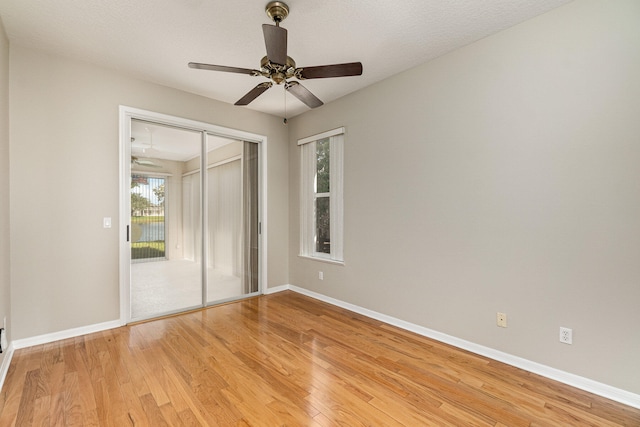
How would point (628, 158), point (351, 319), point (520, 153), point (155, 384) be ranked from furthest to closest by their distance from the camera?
point (351, 319)
point (520, 153)
point (155, 384)
point (628, 158)

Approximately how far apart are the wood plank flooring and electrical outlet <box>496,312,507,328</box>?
32cm

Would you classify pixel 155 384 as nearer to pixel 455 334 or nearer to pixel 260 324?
pixel 260 324

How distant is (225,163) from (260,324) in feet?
7.32

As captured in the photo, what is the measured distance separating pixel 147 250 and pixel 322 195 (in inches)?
91.5

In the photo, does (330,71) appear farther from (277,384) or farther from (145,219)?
(145,219)

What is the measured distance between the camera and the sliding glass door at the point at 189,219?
3.31m

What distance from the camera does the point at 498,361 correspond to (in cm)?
242

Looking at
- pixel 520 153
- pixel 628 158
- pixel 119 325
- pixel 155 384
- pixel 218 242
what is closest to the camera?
pixel 628 158

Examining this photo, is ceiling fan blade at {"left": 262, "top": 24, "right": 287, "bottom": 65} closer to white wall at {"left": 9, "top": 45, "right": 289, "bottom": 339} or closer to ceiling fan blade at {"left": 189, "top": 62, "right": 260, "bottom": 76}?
ceiling fan blade at {"left": 189, "top": 62, "right": 260, "bottom": 76}

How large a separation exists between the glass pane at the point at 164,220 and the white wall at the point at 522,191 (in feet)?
7.57

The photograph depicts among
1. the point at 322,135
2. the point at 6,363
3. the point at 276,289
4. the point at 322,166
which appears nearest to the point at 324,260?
the point at 276,289

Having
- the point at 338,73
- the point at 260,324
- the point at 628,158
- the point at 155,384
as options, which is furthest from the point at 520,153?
the point at 155,384

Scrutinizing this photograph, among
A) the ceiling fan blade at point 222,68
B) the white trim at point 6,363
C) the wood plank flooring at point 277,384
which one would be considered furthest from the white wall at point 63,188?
the ceiling fan blade at point 222,68

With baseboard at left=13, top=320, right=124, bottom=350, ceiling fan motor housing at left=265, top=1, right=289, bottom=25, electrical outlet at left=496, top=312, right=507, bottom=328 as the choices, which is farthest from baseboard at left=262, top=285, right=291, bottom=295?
ceiling fan motor housing at left=265, top=1, right=289, bottom=25
